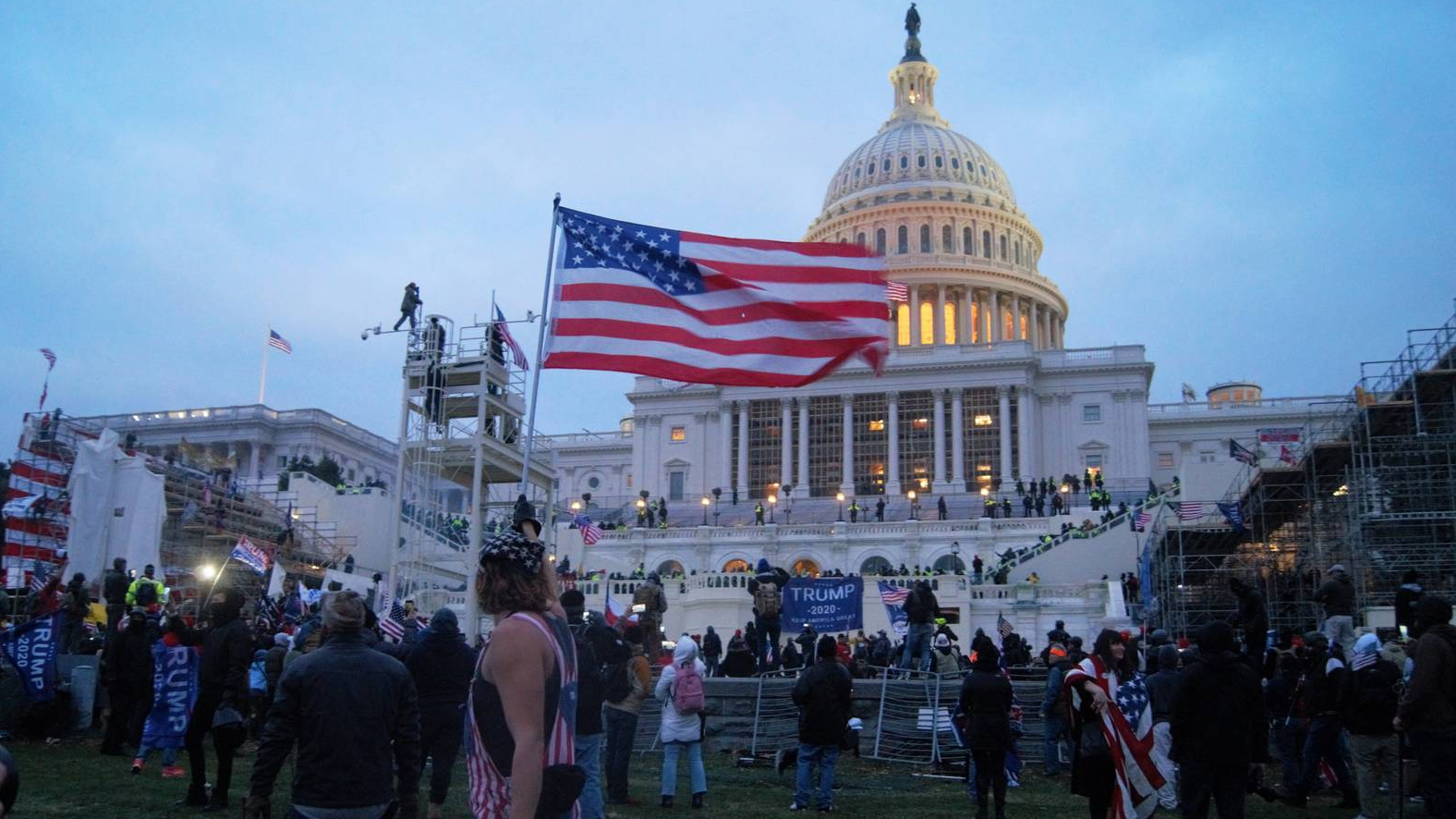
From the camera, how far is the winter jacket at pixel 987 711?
13.4 m

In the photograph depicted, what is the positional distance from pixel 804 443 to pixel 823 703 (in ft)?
223

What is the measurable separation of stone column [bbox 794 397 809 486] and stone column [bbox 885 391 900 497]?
4.77 metres

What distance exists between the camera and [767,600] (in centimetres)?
2462

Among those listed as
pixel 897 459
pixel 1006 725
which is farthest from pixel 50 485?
pixel 897 459

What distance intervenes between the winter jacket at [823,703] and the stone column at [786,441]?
220 feet

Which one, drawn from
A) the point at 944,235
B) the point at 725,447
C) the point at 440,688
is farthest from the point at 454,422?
the point at 944,235

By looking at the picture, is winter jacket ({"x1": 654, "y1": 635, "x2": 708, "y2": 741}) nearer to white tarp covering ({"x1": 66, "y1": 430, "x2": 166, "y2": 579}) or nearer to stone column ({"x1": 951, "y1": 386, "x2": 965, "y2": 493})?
white tarp covering ({"x1": 66, "y1": 430, "x2": 166, "y2": 579})

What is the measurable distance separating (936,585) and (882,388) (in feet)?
130

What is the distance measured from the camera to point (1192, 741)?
10.1 meters

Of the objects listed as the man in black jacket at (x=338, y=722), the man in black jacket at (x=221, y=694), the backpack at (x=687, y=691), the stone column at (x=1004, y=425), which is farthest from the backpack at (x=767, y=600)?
the stone column at (x=1004, y=425)

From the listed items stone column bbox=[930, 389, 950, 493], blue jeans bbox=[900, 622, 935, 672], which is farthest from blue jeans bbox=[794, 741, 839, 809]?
stone column bbox=[930, 389, 950, 493]

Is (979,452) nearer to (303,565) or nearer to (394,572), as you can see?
(303,565)

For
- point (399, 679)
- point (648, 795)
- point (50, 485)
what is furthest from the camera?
point (50, 485)

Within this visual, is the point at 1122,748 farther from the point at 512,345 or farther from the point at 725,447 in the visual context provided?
the point at 725,447
